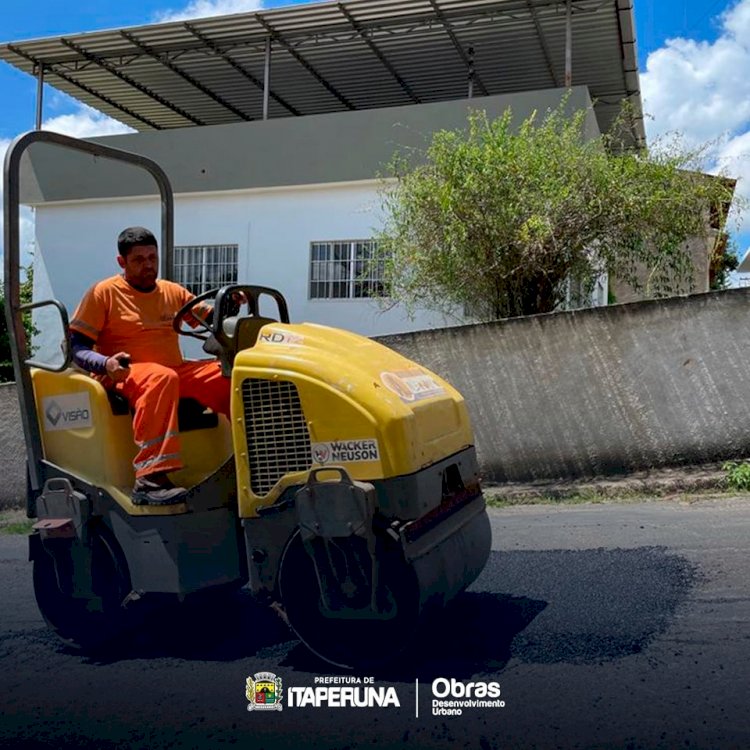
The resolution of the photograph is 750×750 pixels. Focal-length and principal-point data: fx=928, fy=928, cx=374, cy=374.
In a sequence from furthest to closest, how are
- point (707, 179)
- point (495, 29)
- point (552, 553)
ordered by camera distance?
point (495, 29)
point (707, 179)
point (552, 553)

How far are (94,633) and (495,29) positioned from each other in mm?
12843

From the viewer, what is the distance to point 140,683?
2.88 metres

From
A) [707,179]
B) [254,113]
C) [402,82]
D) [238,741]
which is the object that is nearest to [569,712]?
[238,741]

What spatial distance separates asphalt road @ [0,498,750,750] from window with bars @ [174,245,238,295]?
31.3ft

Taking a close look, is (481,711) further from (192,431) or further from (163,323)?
(163,323)

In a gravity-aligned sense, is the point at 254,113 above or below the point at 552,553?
above

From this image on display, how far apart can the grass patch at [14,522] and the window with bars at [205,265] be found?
599 centimetres

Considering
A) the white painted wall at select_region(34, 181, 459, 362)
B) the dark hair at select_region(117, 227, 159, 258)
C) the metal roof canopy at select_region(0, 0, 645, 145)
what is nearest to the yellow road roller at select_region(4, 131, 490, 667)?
the dark hair at select_region(117, 227, 159, 258)

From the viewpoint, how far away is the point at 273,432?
3035mm

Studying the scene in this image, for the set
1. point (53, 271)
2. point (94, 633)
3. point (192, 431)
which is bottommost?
point (94, 633)

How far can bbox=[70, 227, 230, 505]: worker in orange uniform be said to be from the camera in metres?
3.29

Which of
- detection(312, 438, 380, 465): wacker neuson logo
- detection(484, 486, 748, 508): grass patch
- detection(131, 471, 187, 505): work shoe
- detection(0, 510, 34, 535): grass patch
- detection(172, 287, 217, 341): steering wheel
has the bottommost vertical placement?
detection(0, 510, 34, 535): grass patch

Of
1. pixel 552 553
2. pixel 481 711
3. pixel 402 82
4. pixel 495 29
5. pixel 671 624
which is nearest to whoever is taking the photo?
pixel 481 711

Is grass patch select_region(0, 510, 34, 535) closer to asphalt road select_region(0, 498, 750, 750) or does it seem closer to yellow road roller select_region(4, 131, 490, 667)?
asphalt road select_region(0, 498, 750, 750)
